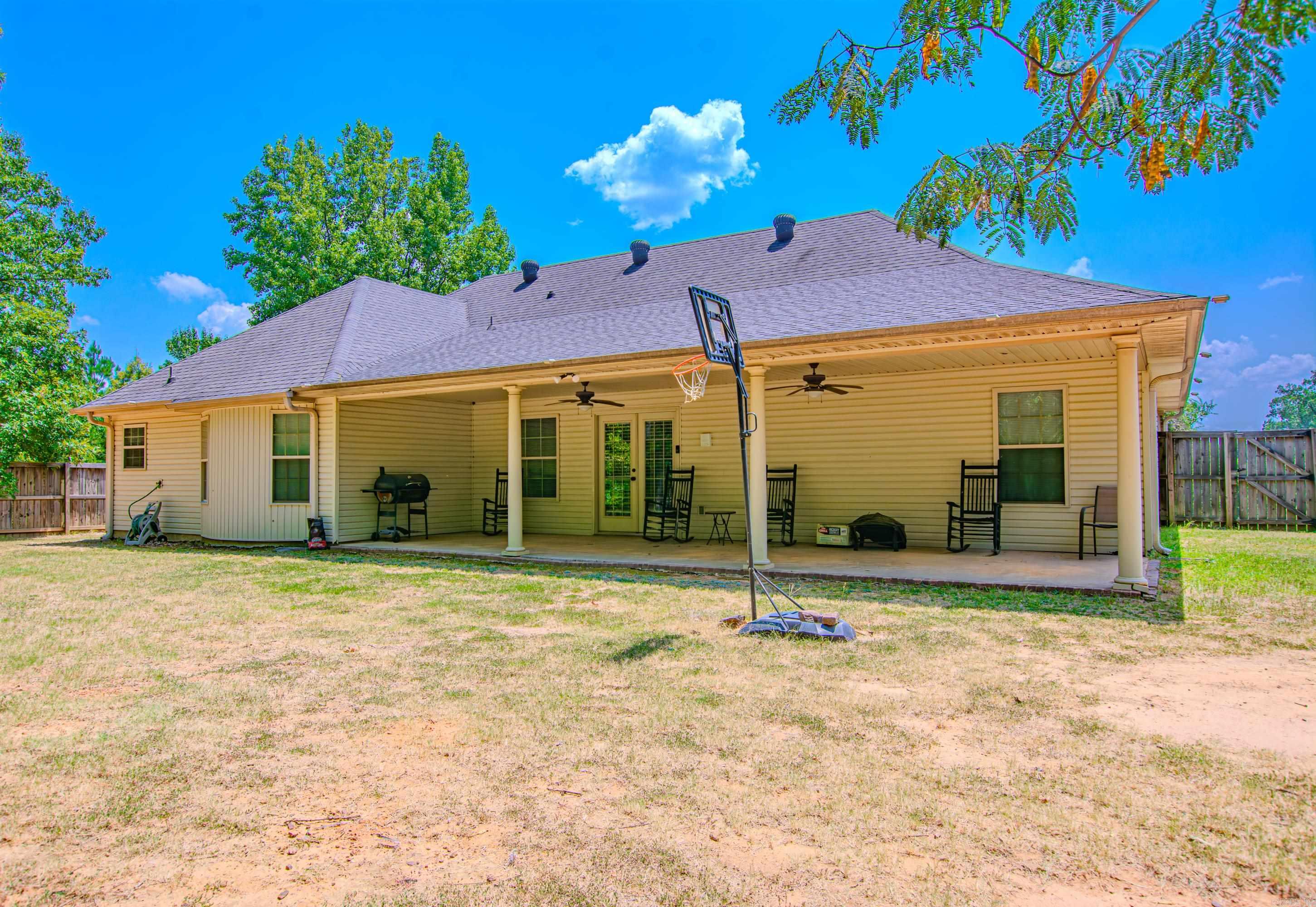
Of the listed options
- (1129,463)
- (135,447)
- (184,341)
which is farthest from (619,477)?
(184,341)

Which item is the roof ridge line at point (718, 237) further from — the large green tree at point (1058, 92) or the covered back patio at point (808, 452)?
the large green tree at point (1058, 92)

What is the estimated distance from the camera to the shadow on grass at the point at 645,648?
4.15 metres

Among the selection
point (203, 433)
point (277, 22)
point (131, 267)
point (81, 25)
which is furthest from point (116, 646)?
point (131, 267)

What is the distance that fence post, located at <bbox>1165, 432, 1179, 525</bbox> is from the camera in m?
12.5

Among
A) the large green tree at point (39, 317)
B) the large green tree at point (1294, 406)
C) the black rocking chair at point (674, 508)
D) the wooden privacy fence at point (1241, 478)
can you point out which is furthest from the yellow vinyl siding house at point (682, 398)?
the large green tree at point (1294, 406)

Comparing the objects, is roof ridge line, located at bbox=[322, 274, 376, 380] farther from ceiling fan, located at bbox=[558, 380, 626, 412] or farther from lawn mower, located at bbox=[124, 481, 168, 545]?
lawn mower, located at bbox=[124, 481, 168, 545]

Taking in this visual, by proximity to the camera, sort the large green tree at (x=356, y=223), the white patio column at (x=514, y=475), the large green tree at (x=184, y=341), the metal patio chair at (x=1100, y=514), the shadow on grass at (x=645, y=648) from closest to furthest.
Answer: the shadow on grass at (x=645, y=648)
the metal patio chair at (x=1100, y=514)
the white patio column at (x=514, y=475)
the large green tree at (x=356, y=223)
the large green tree at (x=184, y=341)

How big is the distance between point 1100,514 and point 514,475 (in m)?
6.53

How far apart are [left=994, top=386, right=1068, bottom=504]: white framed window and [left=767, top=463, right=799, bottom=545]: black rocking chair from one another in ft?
8.04

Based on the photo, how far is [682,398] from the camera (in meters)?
10.3

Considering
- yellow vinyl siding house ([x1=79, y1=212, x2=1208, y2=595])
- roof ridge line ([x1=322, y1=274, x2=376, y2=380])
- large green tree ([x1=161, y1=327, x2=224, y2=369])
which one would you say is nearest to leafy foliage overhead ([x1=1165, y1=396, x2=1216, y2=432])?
yellow vinyl siding house ([x1=79, y1=212, x2=1208, y2=595])

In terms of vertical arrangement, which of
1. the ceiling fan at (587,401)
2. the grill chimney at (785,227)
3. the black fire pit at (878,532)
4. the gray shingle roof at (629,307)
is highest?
the grill chimney at (785,227)

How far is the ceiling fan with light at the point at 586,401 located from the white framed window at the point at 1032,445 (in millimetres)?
4905

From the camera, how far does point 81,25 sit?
15102 mm
